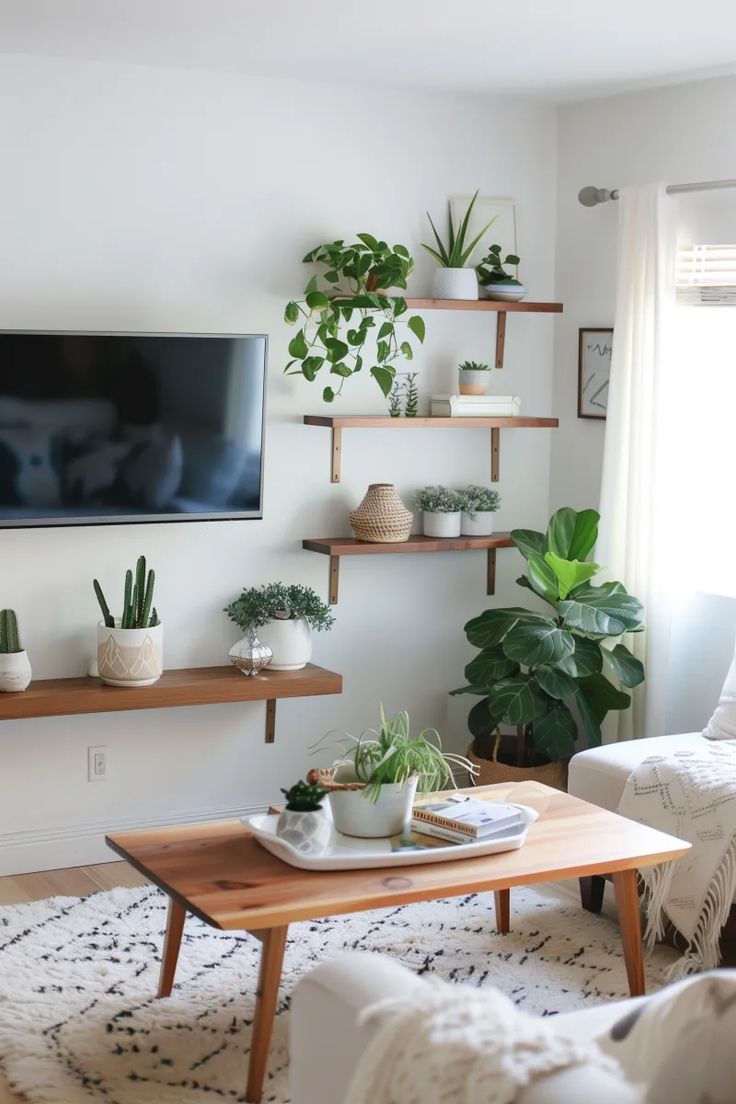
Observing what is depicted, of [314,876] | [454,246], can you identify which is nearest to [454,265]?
[454,246]

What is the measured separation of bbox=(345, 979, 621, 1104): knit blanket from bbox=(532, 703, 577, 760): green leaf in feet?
9.00

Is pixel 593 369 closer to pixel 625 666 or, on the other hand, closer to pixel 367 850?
pixel 625 666

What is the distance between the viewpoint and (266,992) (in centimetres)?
277

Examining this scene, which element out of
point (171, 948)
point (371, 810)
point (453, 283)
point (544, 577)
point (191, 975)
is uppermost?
point (453, 283)

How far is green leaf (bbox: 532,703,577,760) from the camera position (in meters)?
4.46

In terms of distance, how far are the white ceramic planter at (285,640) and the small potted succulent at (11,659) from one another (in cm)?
78

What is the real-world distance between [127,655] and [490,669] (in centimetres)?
121

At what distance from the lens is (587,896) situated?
155 inches

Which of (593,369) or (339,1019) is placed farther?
(593,369)

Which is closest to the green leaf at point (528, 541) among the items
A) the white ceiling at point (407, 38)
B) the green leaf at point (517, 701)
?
the green leaf at point (517, 701)

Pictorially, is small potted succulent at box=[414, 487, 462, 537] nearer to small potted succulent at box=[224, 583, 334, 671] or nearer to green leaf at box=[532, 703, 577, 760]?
small potted succulent at box=[224, 583, 334, 671]

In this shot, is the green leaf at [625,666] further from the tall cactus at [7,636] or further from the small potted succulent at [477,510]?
the tall cactus at [7,636]

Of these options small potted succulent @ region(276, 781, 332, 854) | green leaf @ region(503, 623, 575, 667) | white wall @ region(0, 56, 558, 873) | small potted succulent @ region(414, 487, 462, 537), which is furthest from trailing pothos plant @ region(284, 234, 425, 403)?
small potted succulent @ region(276, 781, 332, 854)

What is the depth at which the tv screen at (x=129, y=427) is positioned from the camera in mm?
4000
